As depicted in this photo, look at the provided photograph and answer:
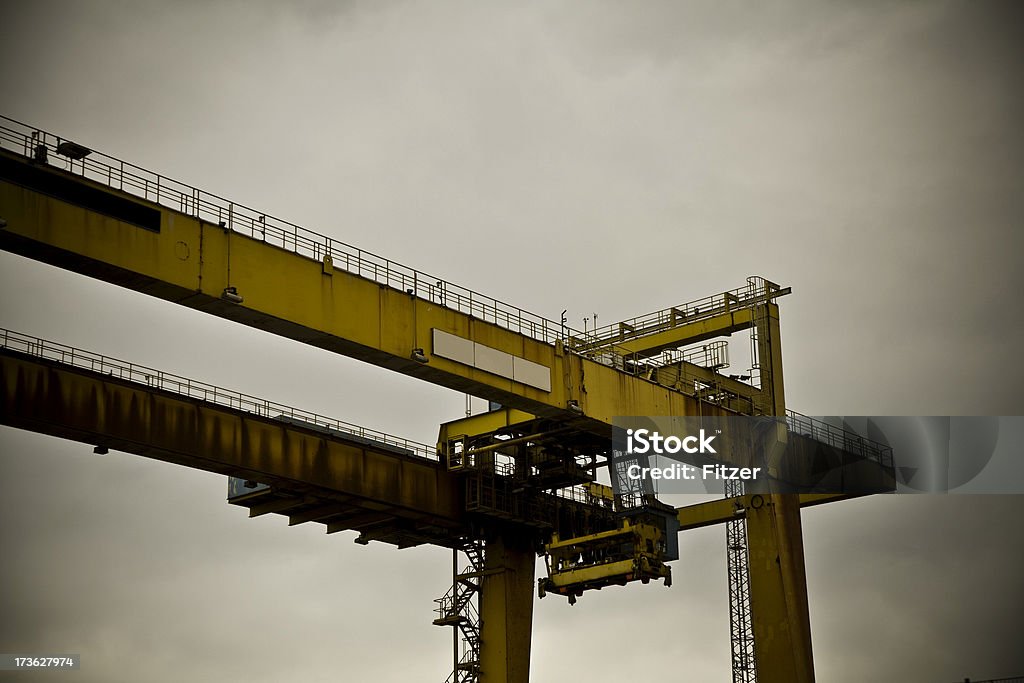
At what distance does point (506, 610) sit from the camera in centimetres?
3531

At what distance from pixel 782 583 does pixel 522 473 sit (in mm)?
6635

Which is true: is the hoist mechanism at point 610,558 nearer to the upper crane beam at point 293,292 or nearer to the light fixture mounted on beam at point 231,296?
the upper crane beam at point 293,292

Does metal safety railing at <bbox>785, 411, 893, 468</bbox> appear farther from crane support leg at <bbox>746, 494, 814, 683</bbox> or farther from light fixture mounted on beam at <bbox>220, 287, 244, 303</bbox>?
light fixture mounted on beam at <bbox>220, 287, 244, 303</bbox>

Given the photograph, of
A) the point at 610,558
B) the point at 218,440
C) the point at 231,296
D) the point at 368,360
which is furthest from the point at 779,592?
the point at 231,296

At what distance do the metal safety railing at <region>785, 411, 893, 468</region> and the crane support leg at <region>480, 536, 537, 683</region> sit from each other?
746 cm

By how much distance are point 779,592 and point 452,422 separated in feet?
28.9

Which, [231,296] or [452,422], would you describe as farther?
[452,422]

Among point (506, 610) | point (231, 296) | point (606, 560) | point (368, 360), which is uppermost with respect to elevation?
point (231, 296)

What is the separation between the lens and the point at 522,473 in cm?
3488

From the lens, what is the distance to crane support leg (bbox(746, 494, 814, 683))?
1342 inches

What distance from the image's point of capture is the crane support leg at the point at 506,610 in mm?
35000

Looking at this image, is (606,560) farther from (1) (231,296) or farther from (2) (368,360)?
(1) (231,296)

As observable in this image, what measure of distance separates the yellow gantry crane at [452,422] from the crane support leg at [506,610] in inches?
2.0

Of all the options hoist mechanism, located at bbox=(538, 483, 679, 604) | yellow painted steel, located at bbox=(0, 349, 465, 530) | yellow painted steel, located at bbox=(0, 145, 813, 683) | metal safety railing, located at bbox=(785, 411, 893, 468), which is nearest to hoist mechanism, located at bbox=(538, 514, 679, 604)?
hoist mechanism, located at bbox=(538, 483, 679, 604)
